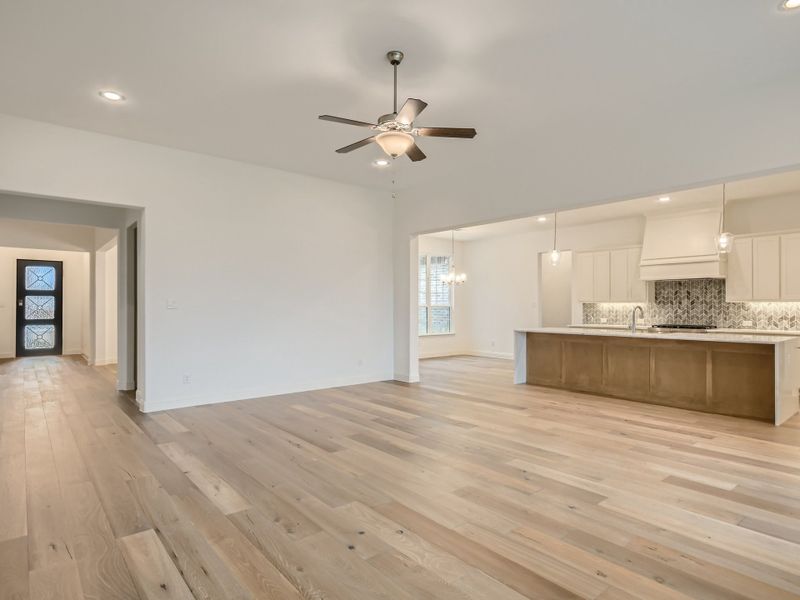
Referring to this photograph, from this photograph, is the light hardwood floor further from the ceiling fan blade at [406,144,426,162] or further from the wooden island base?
the ceiling fan blade at [406,144,426,162]

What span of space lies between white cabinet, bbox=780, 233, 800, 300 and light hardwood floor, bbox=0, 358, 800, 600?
2.96 m

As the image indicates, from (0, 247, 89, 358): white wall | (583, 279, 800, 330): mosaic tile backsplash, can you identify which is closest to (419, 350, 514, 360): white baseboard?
(583, 279, 800, 330): mosaic tile backsplash

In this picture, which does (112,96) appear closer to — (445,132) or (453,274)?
(445,132)

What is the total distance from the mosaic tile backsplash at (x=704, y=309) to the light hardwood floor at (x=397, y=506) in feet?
10.8

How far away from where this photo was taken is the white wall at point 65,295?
10.7 meters

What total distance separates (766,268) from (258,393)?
749 centimetres

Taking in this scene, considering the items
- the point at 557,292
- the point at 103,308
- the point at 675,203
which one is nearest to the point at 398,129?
the point at 675,203

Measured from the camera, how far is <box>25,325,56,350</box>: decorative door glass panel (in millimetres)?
11008

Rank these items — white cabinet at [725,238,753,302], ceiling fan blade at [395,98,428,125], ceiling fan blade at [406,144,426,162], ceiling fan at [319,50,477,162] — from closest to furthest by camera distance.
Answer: ceiling fan blade at [395,98,428,125], ceiling fan at [319,50,477,162], ceiling fan blade at [406,144,426,162], white cabinet at [725,238,753,302]

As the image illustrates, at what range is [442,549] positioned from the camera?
226cm

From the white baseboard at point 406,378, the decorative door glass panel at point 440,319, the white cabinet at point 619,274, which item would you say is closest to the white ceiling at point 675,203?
the white cabinet at point 619,274

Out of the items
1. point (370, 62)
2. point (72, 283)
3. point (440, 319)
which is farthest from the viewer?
point (72, 283)

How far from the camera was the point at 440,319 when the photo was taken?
1112 cm

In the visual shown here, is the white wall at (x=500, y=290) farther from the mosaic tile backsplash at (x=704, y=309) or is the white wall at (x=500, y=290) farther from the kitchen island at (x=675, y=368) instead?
the kitchen island at (x=675, y=368)
